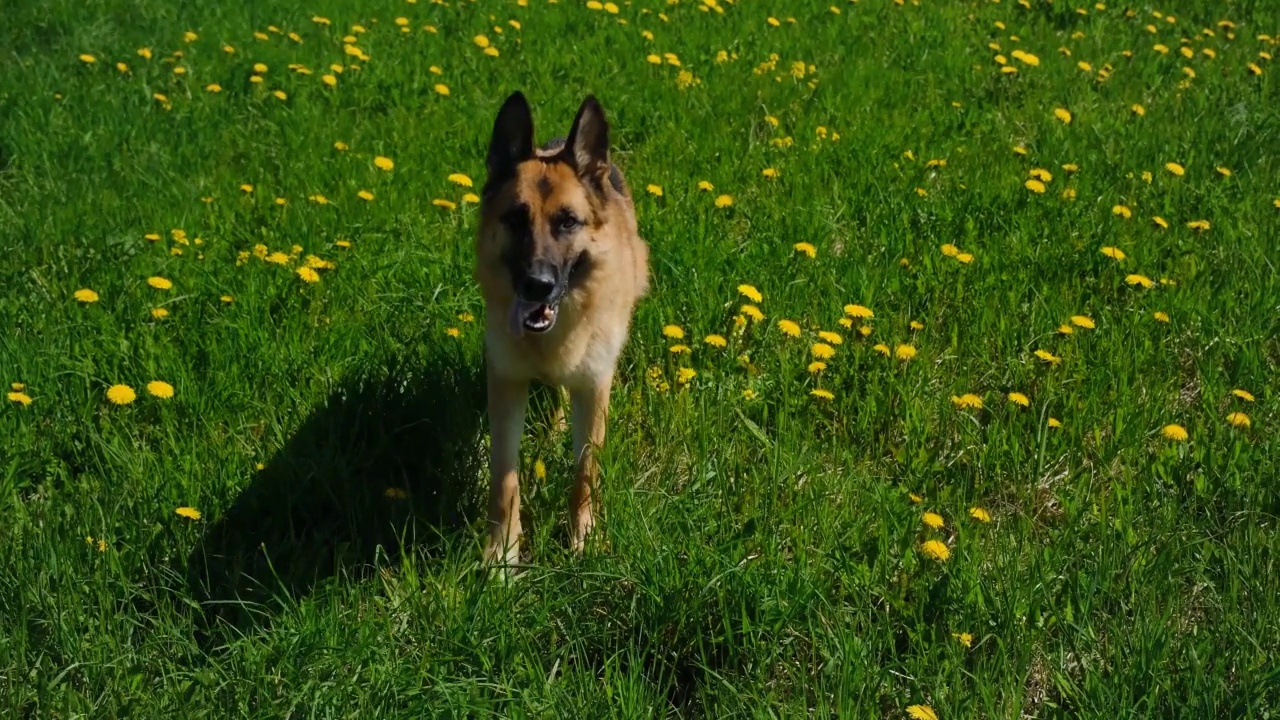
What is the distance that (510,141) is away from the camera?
3.41 m

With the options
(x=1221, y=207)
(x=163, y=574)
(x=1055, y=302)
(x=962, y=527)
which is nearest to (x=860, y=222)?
(x=1055, y=302)

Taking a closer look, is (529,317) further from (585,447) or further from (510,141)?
(510,141)

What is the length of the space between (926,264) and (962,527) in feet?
5.42

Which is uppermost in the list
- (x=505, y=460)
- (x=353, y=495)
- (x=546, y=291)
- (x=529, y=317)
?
(x=546, y=291)

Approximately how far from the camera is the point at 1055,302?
4148 mm

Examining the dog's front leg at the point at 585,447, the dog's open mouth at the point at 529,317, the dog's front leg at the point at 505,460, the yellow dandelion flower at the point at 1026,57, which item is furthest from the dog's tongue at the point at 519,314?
the yellow dandelion flower at the point at 1026,57

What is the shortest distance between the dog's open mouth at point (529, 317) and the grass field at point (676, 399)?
1.62 feet

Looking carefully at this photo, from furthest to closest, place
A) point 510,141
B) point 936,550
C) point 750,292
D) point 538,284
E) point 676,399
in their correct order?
point 750,292, point 676,399, point 510,141, point 538,284, point 936,550

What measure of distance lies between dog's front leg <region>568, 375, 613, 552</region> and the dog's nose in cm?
40

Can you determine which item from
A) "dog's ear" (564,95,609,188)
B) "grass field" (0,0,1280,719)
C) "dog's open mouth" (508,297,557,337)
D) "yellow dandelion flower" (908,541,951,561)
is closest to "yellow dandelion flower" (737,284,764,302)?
"grass field" (0,0,1280,719)

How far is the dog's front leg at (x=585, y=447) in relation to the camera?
3.23 m

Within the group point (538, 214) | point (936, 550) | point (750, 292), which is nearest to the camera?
point (936, 550)

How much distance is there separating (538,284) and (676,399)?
71 cm

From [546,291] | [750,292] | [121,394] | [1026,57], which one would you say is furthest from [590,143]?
[1026,57]
